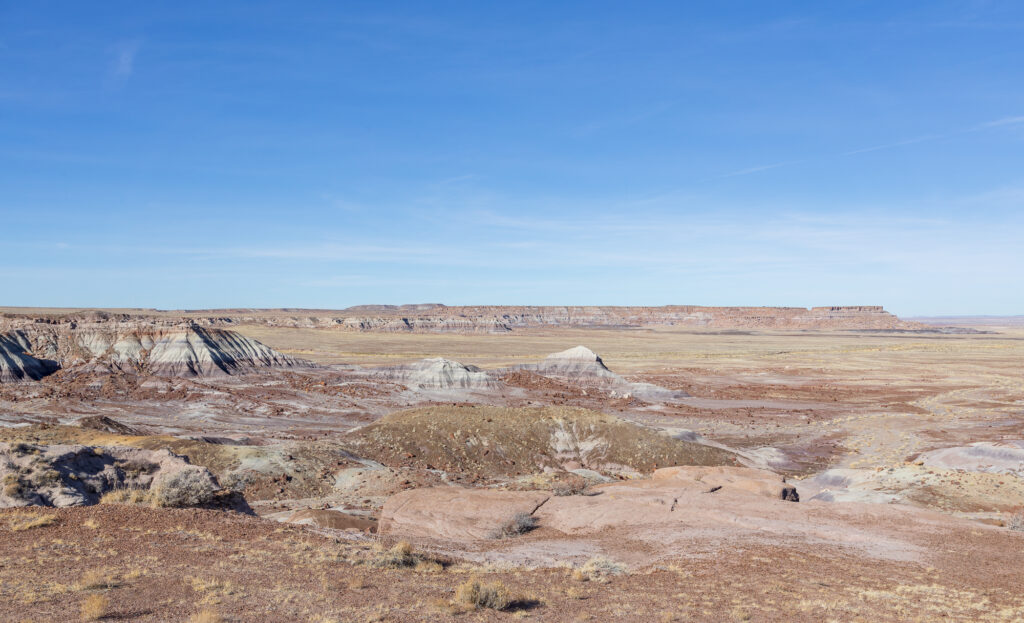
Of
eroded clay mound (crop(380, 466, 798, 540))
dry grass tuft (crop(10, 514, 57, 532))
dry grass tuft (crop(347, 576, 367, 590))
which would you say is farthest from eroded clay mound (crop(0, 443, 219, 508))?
dry grass tuft (crop(347, 576, 367, 590))

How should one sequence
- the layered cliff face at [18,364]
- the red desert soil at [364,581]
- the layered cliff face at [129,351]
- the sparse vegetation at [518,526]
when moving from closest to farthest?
the red desert soil at [364,581] → the sparse vegetation at [518,526] → the layered cliff face at [18,364] → the layered cliff face at [129,351]

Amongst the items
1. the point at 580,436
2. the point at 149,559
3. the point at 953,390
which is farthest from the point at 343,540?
the point at 953,390

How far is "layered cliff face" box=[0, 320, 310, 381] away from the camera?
66.8 meters

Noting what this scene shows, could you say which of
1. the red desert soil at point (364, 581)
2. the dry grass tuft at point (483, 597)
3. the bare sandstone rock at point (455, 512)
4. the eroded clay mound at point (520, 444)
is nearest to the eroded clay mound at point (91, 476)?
the red desert soil at point (364, 581)

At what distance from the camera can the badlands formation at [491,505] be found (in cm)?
1143

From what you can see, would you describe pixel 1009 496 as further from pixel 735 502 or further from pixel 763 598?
pixel 763 598

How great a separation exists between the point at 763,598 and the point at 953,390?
251 ft

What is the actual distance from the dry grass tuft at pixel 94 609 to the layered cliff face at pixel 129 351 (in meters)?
64.1

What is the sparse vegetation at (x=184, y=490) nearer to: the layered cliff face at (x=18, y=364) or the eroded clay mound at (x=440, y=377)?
the eroded clay mound at (x=440, y=377)

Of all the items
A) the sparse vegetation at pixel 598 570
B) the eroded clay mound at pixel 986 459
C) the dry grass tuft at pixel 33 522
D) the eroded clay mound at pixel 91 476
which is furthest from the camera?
the eroded clay mound at pixel 986 459

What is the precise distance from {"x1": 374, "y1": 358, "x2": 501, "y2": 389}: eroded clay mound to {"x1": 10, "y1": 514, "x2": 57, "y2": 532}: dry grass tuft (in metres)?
52.4

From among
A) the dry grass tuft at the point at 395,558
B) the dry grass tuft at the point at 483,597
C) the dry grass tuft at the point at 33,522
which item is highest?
the dry grass tuft at the point at 33,522

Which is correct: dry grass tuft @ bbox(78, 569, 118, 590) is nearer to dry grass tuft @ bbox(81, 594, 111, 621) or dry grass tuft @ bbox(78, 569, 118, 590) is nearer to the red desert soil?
the red desert soil

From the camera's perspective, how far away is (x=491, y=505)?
2008 cm
